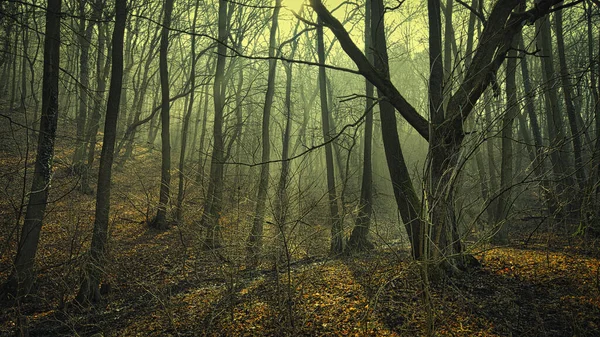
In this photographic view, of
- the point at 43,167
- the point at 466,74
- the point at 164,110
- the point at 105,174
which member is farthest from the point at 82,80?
the point at 466,74

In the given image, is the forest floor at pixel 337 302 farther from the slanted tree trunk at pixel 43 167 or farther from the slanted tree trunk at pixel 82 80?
the slanted tree trunk at pixel 82 80

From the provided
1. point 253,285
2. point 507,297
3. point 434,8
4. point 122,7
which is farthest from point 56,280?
point 434,8

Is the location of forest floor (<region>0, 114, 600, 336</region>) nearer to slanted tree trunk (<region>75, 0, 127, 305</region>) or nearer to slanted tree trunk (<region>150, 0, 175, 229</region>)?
slanted tree trunk (<region>75, 0, 127, 305</region>)

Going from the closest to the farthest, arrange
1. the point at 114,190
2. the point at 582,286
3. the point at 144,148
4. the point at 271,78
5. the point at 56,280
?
the point at 582,286 → the point at 56,280 → the point at 271,78 → the point at 114,190 → the point at 144,148

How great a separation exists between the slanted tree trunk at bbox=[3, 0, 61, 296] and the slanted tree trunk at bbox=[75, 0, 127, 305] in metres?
0.91

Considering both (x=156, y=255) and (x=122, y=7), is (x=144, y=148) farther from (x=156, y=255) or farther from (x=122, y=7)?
(x=122, y=7)

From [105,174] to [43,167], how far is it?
3.57 feet

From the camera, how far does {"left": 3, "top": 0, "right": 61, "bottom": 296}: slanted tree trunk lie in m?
6.75

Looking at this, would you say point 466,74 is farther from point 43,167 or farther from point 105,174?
point 43,167

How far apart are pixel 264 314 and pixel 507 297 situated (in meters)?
3.52

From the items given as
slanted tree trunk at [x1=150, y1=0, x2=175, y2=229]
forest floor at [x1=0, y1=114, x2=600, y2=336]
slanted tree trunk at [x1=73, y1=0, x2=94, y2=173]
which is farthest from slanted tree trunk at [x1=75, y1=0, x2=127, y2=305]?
slanted tree trunk at [x1=73, y1=0, x2=94, y2=173]

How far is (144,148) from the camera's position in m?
25.5

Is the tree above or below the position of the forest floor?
above

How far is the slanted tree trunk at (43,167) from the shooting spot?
6.75 m
